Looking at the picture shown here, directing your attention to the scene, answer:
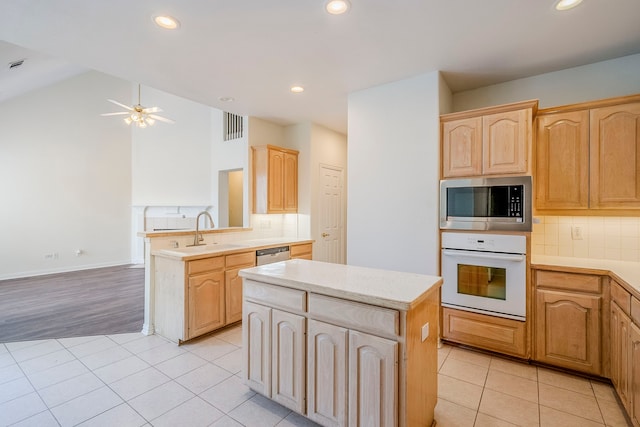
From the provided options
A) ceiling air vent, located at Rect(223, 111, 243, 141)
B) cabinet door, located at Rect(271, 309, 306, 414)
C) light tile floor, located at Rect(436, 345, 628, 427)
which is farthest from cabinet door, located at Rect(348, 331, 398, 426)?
ceiling air vent, located at Rect(223, 111, 243, 141)

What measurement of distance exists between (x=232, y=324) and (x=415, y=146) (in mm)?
2889

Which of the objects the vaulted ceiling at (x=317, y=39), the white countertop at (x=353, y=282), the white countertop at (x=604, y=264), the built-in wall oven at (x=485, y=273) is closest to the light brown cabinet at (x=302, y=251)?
the white countertop at (x=353, y=282)

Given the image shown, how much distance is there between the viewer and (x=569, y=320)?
7.70 feet

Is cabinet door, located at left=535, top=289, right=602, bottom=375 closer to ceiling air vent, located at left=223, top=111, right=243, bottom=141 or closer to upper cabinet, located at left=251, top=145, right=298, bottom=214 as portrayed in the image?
upper cabinet, located at left=251, top=145, right=298, bottom=214

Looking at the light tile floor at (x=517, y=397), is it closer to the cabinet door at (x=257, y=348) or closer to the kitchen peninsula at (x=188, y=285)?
the cabinet door at (x=257, y=348)

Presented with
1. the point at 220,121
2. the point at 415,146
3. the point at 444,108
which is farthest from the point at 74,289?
the point at 444,108

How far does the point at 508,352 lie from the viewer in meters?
2.58

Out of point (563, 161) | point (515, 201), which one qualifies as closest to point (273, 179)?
point (515, 201)

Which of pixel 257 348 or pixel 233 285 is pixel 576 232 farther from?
pixel 233 285

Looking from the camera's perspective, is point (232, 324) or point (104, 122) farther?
point (104, 122)

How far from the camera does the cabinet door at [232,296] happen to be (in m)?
3.23

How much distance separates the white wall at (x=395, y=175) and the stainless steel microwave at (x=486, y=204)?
13 cm

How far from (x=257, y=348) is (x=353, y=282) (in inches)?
33.2

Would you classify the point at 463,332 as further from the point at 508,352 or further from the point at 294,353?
the point at 294,353
